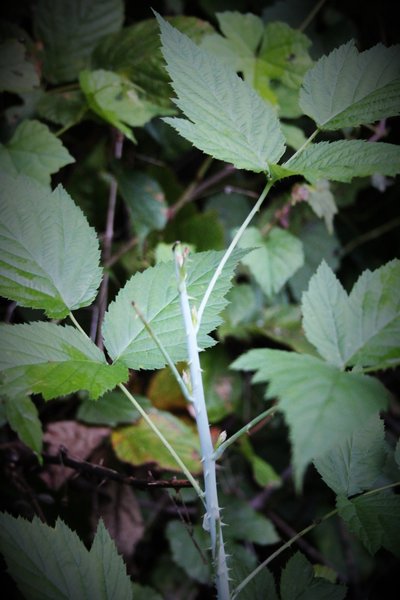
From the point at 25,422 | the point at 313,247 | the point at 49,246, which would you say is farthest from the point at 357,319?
the point at 313,247

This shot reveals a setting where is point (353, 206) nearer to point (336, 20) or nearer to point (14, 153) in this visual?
point (336, 20)

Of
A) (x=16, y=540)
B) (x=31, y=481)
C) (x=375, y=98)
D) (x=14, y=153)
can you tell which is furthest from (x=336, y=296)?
(x=31, y=481)

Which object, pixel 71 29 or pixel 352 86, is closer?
pixel 352 86

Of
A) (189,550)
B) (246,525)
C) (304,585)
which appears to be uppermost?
(304,585)

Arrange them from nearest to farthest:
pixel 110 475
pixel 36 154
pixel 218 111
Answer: pixel 218 111
pixel 110 475
pixel 36 154

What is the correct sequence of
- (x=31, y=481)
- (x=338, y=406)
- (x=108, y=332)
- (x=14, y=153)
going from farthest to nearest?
(x=31, y=481)
(x=14, y=153)
(x=108, y=332)
(x=338, y=406)

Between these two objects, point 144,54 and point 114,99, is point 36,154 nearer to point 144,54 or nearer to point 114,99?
point 114,99
